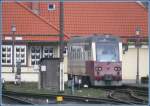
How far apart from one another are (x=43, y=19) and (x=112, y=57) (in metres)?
14.8

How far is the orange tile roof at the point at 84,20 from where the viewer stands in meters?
45.0

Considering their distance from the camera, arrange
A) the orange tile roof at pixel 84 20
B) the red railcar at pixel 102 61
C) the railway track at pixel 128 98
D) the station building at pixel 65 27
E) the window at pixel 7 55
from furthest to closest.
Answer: the orange tile roof at pixel 84 20 → the station building at pixel 65 27 → the window at pixel 7 55 → the red railcar at pixel 102 61 → the railway track at pixel 128 98

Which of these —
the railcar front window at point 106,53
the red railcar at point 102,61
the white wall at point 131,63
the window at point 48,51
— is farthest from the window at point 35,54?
the railcar front window at point 106,53

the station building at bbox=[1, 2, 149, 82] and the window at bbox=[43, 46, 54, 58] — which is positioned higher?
the station building at bbox=[1, 2, 149, 82]

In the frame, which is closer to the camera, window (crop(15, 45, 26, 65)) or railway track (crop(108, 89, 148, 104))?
railway track (crop(108, 89, 148, 104))

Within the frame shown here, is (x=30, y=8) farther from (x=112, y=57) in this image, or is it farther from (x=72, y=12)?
(x=112, y=57)

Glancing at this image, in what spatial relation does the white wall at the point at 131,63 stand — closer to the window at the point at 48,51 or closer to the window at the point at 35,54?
the window at the point at 48,51

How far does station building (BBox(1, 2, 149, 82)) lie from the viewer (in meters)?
42.9

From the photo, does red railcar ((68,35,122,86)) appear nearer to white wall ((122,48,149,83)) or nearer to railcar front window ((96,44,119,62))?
railcar front window ((96,44,119,62))

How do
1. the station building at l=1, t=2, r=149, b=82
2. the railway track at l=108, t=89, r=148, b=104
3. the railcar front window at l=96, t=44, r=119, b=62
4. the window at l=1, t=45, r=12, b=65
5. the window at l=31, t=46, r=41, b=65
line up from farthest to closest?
the window at l=31, t=46, r=41, b=65 → the station building at l=1, t=2, r=149, b=82 → the window at l=1, t=45, r=12, b=65 → the railcar front window at l=96, t=44, r=119, b=62 → the railway track at l=108, t=89, r=148, b=104

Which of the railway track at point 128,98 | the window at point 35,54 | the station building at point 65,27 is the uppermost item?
the station building at point 65,27

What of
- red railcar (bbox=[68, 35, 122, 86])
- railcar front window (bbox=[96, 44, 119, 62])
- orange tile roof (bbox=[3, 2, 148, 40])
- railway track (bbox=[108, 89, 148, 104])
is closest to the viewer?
railway track (bbox=[108, 89, 148, 104])

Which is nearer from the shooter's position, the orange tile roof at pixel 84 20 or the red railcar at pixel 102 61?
the red railcar at pixel 102 61

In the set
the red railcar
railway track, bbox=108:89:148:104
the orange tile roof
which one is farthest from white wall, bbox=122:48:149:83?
railway track, bbox=108:89:148:104
